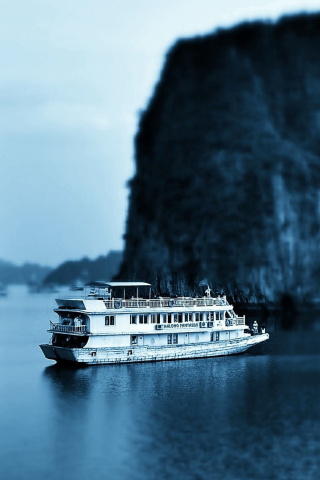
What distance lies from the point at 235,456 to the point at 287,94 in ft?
447

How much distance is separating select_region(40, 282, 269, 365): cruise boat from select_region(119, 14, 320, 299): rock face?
236 ft

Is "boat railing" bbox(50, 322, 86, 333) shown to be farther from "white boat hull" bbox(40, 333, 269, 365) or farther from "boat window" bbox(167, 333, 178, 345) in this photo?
"boat window" bbox(167, 333, 178, 345)

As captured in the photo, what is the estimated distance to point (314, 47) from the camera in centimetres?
15988

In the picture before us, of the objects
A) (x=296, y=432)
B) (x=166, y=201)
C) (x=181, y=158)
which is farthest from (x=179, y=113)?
(x=296, y=432)

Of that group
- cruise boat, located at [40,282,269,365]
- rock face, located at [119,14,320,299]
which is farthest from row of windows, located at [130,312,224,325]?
rock face, located at [119,14,320,299]

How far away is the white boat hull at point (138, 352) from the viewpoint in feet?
170

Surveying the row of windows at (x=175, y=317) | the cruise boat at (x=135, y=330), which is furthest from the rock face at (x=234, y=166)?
the cruise boat at (x=135, y=330)

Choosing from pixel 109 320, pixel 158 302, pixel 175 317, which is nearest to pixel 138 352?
pixel 109 320

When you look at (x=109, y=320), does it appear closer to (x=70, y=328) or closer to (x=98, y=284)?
(x=70, y=328)

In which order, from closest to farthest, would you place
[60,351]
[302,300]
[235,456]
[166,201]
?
[235,456]
[60,351]
[302,300]
[166,201]

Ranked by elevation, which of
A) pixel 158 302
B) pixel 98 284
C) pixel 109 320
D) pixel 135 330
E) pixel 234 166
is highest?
pixel 234 166

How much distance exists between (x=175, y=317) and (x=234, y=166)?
8718 cm

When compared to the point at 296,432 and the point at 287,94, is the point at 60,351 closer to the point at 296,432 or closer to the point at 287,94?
the point at 296,432

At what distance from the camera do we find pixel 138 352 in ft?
178
